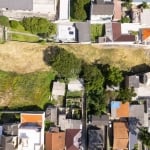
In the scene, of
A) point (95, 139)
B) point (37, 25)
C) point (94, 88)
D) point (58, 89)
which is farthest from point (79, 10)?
point (95, 139)

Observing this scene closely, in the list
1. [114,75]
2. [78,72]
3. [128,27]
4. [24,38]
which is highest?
[128,27]

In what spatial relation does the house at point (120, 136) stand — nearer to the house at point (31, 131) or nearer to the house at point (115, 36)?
the house at point (31, 131)

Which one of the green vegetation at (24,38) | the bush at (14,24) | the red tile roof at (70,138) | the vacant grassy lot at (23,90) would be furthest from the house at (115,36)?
the red tile roof at (70,138)

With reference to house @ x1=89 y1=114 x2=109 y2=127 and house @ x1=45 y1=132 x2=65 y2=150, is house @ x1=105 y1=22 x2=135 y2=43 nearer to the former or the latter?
house @ x1=89 y1=114 x2=109 y2=127

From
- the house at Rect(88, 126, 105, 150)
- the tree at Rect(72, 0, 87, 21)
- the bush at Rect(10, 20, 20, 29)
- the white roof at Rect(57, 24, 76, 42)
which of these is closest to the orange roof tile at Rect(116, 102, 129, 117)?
the house at Rect(88, 126, 105, 150)

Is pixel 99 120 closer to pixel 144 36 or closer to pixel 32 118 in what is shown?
pixel 32 118

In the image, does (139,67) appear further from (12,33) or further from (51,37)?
(12,33)

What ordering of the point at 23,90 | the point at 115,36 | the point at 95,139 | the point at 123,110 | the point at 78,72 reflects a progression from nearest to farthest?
the point at 95,139 → the point at 78,72 → the point at 123,110 → the point at 23,90 → the point at 115,36
